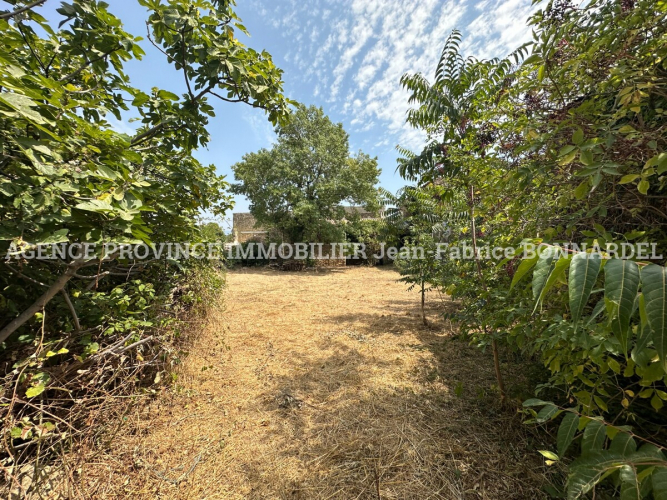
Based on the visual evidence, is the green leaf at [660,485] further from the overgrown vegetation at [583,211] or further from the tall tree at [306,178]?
the tall tree at [306,178]

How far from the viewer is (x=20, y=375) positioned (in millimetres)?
1292

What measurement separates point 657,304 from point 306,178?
13977mm

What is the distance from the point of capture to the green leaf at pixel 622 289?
1.89ft

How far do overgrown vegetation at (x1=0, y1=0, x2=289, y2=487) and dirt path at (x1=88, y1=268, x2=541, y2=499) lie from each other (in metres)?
0.51

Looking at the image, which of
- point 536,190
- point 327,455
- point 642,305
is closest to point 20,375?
point 327,455

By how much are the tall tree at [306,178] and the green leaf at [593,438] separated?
39.4 feet

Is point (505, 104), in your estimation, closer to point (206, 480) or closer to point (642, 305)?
point (642, 305)

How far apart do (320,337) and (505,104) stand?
3885mm

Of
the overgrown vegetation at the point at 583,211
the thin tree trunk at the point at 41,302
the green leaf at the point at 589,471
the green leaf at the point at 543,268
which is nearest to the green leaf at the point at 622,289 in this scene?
the overgrown vegetation at the point at 583,211

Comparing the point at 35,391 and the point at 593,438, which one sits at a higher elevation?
the point at 593,438

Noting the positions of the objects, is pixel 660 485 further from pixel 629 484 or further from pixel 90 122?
pixel 90 122

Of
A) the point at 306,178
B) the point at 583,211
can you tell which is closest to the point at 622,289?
the point at 583,211

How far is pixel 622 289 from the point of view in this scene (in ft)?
1.94

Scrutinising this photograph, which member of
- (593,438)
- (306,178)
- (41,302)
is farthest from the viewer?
(306,178)
